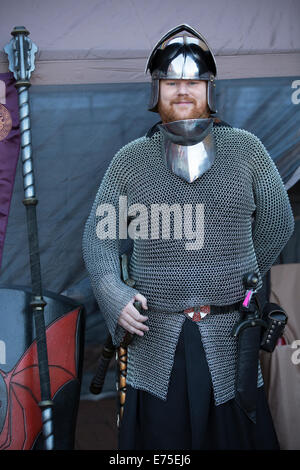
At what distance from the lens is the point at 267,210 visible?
249cm

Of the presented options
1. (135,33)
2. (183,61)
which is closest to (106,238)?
(183,61)

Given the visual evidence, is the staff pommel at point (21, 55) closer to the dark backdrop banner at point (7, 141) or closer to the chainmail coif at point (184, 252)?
the dark backdrop banner at point (7, 141)

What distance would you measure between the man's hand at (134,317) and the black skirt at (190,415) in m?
0.14

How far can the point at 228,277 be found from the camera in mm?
2367

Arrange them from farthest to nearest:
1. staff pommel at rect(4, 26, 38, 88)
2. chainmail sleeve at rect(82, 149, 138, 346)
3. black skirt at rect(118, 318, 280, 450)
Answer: staff pommel at rect(4, 26, 38, 88)
chainmail sleeve at rect(82, 149, 138, 346)
black skirt at rect(118, 318, 280, 450)

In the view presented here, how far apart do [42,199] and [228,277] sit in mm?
854

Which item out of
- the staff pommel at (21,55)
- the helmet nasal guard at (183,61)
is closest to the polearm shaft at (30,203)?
the staff pommel at (21,55)

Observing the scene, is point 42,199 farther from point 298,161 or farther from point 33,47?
point 298,161

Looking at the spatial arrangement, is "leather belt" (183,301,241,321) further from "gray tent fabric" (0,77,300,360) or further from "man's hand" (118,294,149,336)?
"gray tent fabric" (0,77,300,360)

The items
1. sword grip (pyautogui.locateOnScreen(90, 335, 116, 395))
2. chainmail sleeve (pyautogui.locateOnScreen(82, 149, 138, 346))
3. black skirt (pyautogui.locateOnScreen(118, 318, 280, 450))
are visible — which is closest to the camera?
black skirt (pyautogui.locateOnScreen(118, 318, 280, 450))

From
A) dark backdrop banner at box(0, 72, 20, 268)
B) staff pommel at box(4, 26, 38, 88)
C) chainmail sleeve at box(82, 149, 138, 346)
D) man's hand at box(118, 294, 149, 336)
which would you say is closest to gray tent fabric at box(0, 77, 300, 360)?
dark backdrop banner at box(0, 72, 20, 268)

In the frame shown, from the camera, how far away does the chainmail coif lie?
2355mm

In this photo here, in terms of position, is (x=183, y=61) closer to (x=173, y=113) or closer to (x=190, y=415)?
(x=173, y=113)

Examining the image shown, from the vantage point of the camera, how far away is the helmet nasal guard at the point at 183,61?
2.39m
